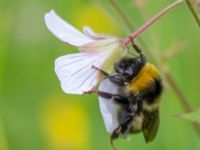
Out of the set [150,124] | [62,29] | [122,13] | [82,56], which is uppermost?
[122,13]

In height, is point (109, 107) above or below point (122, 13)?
below

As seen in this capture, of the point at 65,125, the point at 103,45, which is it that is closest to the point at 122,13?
the point at 103,45

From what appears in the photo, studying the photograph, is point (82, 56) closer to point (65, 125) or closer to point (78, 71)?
point (78, 71)

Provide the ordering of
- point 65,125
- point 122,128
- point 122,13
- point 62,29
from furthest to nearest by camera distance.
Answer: point 65,125, point 122,13, point 122,128, point 62,29

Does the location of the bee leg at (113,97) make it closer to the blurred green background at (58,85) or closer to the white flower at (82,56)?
the white flower at (82,56)

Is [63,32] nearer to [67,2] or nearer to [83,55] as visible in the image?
[83,55]

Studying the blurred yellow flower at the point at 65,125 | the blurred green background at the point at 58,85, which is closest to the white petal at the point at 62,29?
the blurred green background at the point at 58,85

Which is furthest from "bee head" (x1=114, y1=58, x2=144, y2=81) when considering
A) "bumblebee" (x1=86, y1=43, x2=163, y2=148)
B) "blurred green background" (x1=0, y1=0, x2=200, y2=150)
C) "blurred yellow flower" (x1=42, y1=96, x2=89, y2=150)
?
"blurred yellow flower" (x1=42, y1=96, x2=89, y2=150)

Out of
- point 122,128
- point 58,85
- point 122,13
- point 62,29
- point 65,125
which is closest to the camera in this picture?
point 62,29

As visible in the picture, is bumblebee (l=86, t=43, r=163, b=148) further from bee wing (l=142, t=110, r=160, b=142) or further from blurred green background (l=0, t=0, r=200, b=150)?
blurred green background (l=0, t=0, r=200, b=150)
